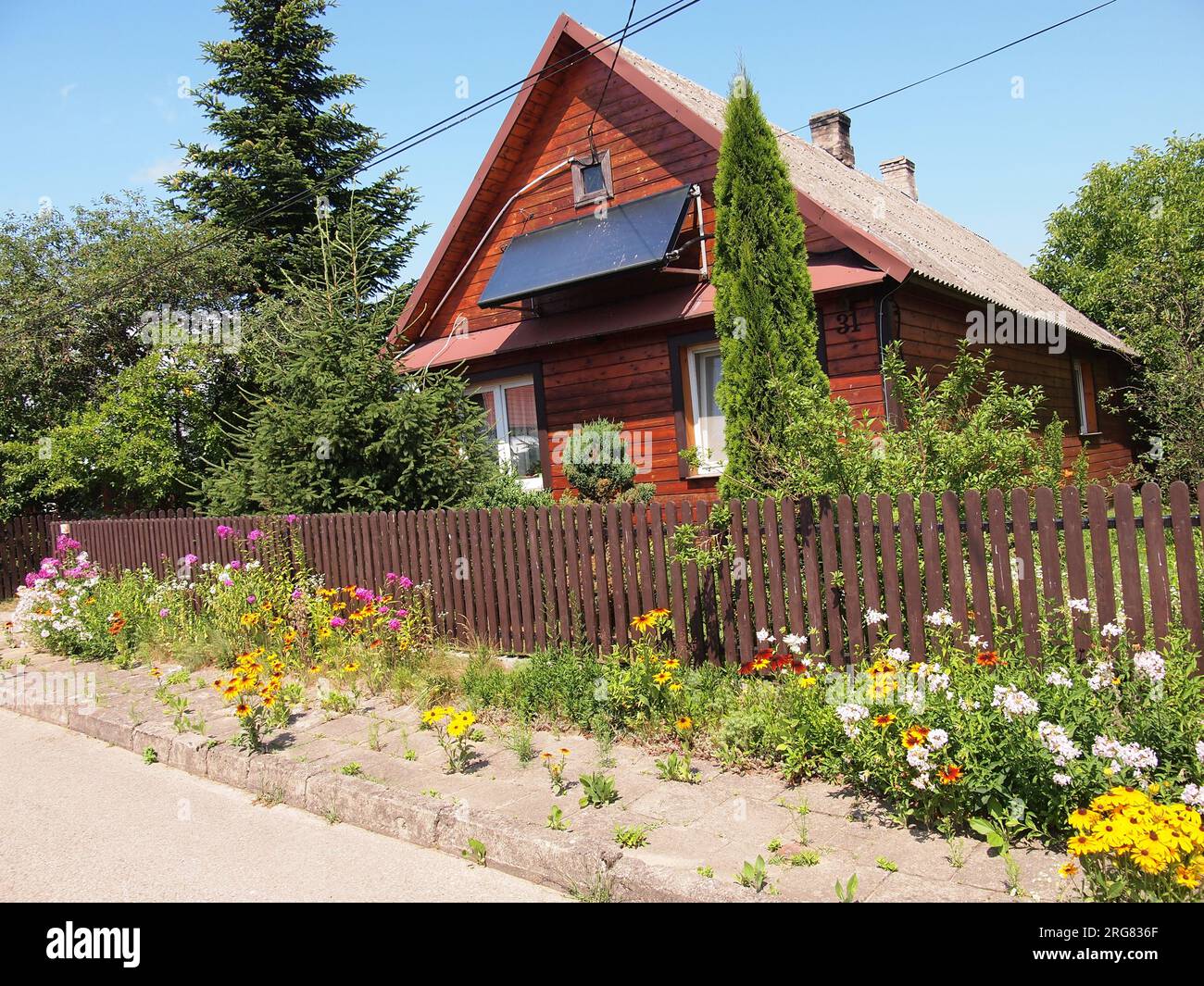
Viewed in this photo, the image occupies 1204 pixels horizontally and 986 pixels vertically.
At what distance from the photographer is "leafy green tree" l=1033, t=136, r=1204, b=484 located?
1434 centimetres

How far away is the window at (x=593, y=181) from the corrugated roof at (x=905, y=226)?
1.33 m

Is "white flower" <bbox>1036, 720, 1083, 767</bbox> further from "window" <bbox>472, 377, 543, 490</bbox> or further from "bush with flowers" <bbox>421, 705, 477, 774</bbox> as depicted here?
"window" <bbox>472, 377, 543, 490</bbox>

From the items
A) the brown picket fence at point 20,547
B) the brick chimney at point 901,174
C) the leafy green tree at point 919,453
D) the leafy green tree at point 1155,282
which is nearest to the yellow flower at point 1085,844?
the leafy green tree at point 919,453

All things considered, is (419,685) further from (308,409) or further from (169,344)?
(169,344)

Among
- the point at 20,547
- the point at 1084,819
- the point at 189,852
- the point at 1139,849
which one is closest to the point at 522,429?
the point at 20,547

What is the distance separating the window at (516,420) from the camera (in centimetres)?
1319

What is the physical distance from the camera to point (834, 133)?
17766 millimetres

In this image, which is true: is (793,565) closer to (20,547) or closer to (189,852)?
(189,852)

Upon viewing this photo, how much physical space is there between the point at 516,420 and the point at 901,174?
1360 cm

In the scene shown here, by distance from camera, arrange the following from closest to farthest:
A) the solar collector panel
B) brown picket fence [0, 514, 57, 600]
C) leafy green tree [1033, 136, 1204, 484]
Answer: the solar collector panel
brown picket fence [0, 514, 57, 600]
leafy green tree [1033, 136, 1204, 484]

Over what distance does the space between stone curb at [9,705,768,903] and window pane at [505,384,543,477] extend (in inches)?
299

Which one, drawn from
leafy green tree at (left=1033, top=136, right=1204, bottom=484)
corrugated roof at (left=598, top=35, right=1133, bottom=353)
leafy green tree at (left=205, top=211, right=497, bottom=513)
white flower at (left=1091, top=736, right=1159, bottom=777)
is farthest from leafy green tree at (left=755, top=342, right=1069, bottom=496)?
leafy green tree at (left=1033, top=136, right=1204, bottom=484)

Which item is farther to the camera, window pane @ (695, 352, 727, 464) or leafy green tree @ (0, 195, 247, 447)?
leafy green tree @ (0, 195, 247, 447)

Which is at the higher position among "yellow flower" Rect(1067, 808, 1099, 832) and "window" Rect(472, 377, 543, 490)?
"window" Rect(472, 377, 543, 490)
